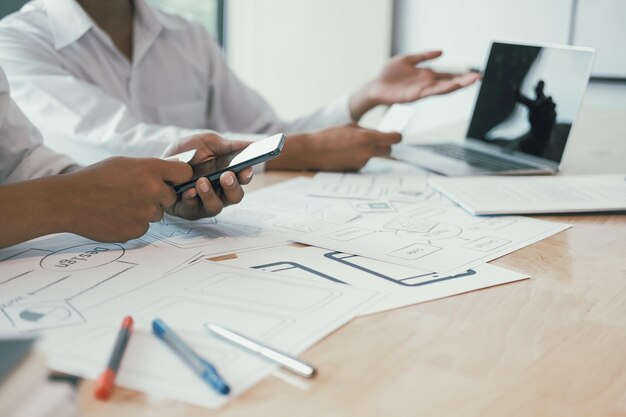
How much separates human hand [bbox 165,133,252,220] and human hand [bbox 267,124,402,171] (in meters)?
0.27

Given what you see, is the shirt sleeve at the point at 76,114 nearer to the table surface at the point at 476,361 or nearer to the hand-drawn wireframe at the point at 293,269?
the hand-drawn wireframe at the point at 293,269

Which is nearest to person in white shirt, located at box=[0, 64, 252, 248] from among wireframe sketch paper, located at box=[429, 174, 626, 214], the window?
wireframe sketch paper, located at box=[429, 174, 626, 214]

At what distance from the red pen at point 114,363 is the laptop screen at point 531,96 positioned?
838mm

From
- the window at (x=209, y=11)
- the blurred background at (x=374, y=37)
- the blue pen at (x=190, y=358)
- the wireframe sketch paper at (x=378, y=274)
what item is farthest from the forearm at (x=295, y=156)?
the window at (x=209, y=11)

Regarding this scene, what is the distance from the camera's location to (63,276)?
63 centimetres

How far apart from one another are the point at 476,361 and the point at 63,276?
Result: 1.28 ft

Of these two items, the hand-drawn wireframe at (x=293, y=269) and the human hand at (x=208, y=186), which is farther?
A: the human hand at (x=208, y=186)

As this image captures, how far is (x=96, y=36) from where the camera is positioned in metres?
1.35

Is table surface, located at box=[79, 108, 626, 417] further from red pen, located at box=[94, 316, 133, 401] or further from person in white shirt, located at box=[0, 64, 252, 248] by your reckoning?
person in white shirt, located at box=[0, 64, 252, 248]

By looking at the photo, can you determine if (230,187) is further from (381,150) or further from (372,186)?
(381,150)

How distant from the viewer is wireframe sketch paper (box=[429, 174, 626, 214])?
89cm

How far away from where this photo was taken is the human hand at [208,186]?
0.78 meters

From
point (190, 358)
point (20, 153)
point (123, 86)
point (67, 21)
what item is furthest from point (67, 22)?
point (190, 358)

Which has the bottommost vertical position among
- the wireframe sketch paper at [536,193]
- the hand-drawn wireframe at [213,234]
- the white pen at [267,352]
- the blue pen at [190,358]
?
the hand-drawn wireframe at [213,234]
